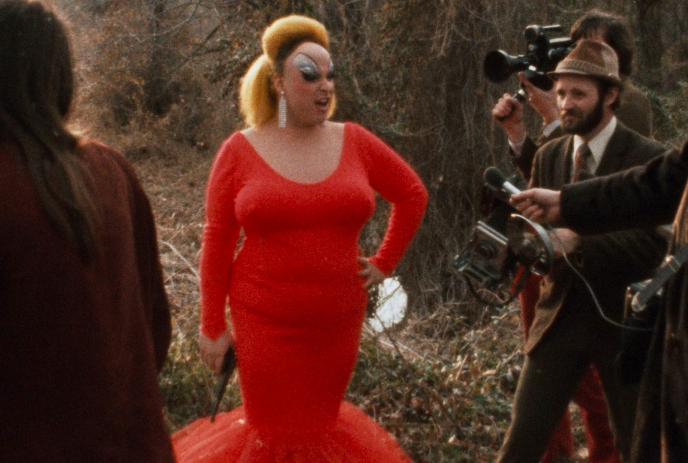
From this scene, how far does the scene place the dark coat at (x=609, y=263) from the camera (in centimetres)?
352

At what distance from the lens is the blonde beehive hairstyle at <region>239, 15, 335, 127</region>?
152 inches

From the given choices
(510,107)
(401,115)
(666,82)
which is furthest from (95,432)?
(666,82)

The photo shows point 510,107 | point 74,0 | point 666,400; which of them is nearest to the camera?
point 666,400

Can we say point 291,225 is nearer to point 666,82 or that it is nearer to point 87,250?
point 87,250

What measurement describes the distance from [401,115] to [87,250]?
7.18 metres

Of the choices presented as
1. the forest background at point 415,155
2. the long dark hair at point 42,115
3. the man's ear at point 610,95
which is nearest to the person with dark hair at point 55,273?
the long dark hair at point 42,115

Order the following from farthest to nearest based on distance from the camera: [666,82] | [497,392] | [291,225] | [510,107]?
[666,82]
[497,392]
[510,107]
[291,225]

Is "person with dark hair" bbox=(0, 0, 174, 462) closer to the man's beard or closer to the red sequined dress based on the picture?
the red sequined dress

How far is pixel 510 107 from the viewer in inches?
170

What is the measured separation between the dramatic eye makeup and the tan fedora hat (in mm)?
1007

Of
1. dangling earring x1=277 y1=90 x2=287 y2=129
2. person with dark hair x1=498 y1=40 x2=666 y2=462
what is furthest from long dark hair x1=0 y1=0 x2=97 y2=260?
person with dark hair x1=498 y1=40 x2=666 y2=462

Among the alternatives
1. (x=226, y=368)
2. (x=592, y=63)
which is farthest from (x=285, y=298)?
(x=592, y=63)

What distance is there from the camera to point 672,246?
257 centimetres

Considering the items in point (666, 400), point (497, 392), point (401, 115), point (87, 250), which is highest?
point (87, 250)
